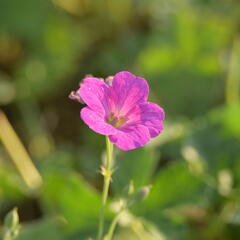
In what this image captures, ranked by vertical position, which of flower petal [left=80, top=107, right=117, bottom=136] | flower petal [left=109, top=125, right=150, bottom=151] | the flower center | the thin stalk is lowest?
flower petal [left=109, top=125, right=150, bottom=151]

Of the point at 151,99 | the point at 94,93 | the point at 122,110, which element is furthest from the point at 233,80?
the point at 94,93

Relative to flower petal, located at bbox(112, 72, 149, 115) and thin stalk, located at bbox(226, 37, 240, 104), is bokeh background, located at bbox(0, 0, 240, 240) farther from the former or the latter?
flower petal, located at bbox(112, 72, 149, 115)

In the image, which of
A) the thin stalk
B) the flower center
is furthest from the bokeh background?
the flower center

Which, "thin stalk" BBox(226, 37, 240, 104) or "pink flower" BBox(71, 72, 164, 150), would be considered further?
"thin stalk" BBox(226, 37, 240, 104)

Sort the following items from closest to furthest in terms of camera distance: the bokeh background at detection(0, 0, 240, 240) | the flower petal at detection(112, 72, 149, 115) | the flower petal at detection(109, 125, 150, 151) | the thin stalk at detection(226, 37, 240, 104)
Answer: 1. the flower petal at detection(109, 125, 150, 151)
2. the flower petal at detection(112, 72, 149, 115)
3. the bokeh background at detection(0, 0, 240, 240)
4. the thin stalk at detection(226, 37, 240, 104)

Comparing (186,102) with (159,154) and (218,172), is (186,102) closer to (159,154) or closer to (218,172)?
(159,154)

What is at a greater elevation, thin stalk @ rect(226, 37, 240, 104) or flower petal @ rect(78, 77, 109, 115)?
thin stalk @ rect(226, 37, 240, 104)

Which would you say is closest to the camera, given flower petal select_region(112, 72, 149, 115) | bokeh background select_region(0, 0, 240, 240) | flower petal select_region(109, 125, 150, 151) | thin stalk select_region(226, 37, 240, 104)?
flower petal select_region(109, 125, 150, 151)

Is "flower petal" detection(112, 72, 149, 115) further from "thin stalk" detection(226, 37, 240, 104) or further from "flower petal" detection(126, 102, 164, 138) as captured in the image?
"thin stalk" detection(226, 37, 240, 104)

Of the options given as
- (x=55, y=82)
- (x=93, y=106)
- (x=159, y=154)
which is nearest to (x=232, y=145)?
(x=159, y=154)

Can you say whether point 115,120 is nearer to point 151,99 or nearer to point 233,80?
point 151,99
